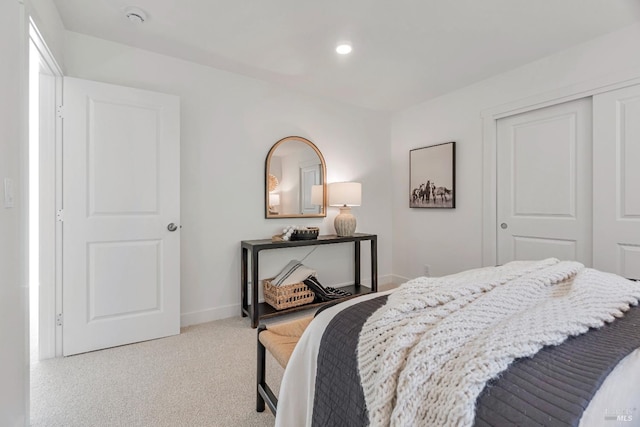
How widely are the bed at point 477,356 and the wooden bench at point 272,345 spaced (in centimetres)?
26

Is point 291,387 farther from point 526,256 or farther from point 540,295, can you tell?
point 526,256

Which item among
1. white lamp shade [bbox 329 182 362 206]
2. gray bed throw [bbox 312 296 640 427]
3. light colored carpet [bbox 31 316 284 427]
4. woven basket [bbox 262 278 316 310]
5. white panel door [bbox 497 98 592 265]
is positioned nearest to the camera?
gray bed throw [bbox 312 296 640 427]

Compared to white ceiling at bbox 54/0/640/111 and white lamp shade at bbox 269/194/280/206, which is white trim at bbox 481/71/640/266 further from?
white lamp shade at bbox 269/194/280/206

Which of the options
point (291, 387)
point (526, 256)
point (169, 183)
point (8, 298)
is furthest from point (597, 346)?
point (169, 183)

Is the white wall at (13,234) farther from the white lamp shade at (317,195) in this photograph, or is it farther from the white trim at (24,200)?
the white lamp shade at (317,195)

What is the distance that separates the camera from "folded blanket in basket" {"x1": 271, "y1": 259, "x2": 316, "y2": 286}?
2.88 meters

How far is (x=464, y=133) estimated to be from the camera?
3.19 metres

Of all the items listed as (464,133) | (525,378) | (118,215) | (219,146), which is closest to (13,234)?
(118,215)

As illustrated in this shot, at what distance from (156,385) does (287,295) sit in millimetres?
1215

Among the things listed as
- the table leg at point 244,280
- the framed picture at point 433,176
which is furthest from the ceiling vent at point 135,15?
the framed picture at point 433,176

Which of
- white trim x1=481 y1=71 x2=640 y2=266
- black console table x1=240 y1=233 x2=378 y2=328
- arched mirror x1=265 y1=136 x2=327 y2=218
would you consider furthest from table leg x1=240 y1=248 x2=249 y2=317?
white trim x1=481 y1=71 x2=640 y2=266

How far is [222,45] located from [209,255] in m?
1.73

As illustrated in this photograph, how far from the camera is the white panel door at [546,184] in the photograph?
244cm

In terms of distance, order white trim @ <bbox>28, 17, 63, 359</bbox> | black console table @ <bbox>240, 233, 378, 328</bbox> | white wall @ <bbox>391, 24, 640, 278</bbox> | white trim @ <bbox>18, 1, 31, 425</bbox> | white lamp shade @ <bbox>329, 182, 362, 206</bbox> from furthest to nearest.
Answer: white lamp shade @ <bbox>329, 182, 362, 206</bbox>, black console table @ <bbox>240, 233, 378, 328</bbox>, white wall @ <bbox>391, 24, 640, 278</bbox>, white trim @ <bbox>28, 17, 63, 359</bbox>, white trim @ <bbox>18, 1, 31, 425</bbox>
